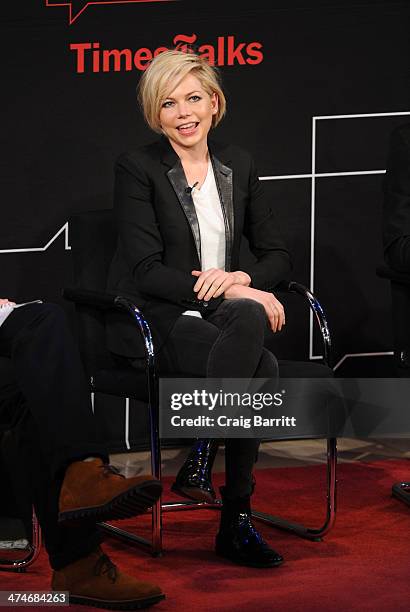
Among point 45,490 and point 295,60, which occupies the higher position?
point 295,60

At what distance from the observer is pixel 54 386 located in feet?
8.82

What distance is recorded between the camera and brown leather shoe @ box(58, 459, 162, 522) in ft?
8.32

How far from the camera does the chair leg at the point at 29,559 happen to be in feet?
9.84

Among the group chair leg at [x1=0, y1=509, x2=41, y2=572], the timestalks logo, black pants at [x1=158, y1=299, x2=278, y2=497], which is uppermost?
the timestalks logo

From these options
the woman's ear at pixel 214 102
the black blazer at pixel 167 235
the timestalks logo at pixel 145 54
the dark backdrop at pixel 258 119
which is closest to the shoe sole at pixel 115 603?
the black blazer at pixel 167 235

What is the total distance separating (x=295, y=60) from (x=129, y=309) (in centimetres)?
175

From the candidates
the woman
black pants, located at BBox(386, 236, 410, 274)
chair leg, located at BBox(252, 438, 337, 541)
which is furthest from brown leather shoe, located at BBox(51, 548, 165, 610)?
black pants, located at BBox(386, 236, 410, 274)

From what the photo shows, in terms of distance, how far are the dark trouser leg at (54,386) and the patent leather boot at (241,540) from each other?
0.62 meters

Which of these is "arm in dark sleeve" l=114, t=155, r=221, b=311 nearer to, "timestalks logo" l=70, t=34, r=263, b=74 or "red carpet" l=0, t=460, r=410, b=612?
"red carpet" l=0, t=460, r=410, b=612

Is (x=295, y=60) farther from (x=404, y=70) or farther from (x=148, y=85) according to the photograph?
(x=148, y=85)

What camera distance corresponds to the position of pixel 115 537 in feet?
11.1

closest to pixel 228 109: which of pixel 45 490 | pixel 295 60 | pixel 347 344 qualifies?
pixel 295 60

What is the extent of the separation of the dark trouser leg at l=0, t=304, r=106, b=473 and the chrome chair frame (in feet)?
1.50

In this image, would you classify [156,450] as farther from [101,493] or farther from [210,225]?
[210,225]
